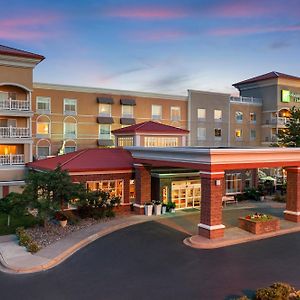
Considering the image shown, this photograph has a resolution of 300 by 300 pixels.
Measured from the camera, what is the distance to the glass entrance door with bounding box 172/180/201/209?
29422 mm

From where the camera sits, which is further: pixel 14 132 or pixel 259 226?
pixel 14 132

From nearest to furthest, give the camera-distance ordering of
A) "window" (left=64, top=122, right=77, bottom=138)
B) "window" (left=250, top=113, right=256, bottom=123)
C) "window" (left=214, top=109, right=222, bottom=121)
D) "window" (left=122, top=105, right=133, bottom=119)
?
"window" (left=64, top=122, right=77, bottom=138) < "window" (left=122, top=105, right=133, bottom=119) < "window" (left=214, top=109, right=222, bottom=121) < "window" (left=250, top=113, right=256, bottom=123)

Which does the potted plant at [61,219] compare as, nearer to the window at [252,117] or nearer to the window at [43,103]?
the window at [43,103]

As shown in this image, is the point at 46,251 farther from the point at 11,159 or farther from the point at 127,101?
the point at 127,101

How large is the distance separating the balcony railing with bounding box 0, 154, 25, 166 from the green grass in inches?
315

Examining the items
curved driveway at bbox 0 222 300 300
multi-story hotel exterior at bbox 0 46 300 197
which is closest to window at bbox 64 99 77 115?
multi-story hotel exterior at bbox 0 46 300 197

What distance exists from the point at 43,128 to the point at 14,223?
21966mm

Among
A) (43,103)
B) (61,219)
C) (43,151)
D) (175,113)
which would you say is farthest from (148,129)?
(175,113)

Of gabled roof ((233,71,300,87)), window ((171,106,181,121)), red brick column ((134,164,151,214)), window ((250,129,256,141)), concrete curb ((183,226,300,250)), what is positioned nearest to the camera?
concrete curb ((183,226,300,250))

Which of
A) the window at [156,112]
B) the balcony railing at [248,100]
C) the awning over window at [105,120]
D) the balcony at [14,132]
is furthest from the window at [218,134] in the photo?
the balcony at [14,132]

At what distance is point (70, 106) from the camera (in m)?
46.2

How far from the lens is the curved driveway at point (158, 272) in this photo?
13508 mm

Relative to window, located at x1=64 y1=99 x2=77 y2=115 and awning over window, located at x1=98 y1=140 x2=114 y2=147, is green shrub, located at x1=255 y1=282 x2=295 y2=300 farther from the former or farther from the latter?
window, located at x1=64 y1=99 x2=77 y2=115

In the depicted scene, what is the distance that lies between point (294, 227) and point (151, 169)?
435 inches
